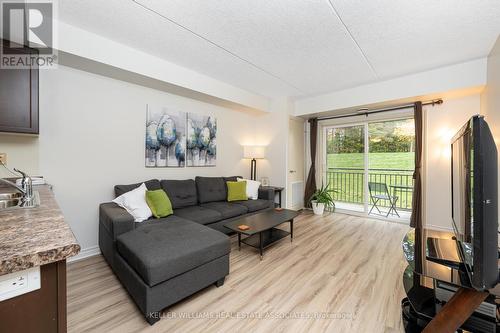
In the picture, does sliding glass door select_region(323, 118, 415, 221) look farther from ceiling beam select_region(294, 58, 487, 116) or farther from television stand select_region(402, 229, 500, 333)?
television stand select_region(402, 229, 500, 333)

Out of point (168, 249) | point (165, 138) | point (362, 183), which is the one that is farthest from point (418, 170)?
point (165, 138)

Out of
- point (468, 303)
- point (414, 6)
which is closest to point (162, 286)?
point (468, 303)

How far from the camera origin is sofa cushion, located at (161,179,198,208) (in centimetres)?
308

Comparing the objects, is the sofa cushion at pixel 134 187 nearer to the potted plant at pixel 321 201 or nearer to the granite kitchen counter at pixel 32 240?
the granite kitchen counter at pixel 32 240

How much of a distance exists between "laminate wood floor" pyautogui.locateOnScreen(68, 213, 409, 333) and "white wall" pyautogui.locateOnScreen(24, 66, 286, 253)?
2.45 feet

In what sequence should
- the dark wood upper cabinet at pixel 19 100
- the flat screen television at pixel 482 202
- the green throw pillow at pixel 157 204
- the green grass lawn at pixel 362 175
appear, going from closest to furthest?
the flat screen television at pixel 482 202 → the dark wood upper cabinet at pixel 19 100 → the green throw pillow at pixel 157 204 → the green grass lawn at pixel 362 175

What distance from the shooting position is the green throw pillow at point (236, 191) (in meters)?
3.71

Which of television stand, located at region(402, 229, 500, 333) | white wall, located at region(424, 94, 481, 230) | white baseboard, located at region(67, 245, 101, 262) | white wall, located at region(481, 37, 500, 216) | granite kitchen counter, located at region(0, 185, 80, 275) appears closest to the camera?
granite kitchen counter, located at region(0, 185, 80, 275)

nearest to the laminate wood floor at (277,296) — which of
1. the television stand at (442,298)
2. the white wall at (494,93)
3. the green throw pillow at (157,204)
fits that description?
the television stand at (442,298)

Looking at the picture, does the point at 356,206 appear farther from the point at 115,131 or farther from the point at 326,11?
the point at 115,131

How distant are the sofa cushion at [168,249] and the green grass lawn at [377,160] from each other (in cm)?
374

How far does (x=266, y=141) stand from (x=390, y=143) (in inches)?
98.7

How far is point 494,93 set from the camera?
254 cm

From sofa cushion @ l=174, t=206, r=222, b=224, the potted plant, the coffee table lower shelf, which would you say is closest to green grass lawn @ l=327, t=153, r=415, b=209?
the potted plant
